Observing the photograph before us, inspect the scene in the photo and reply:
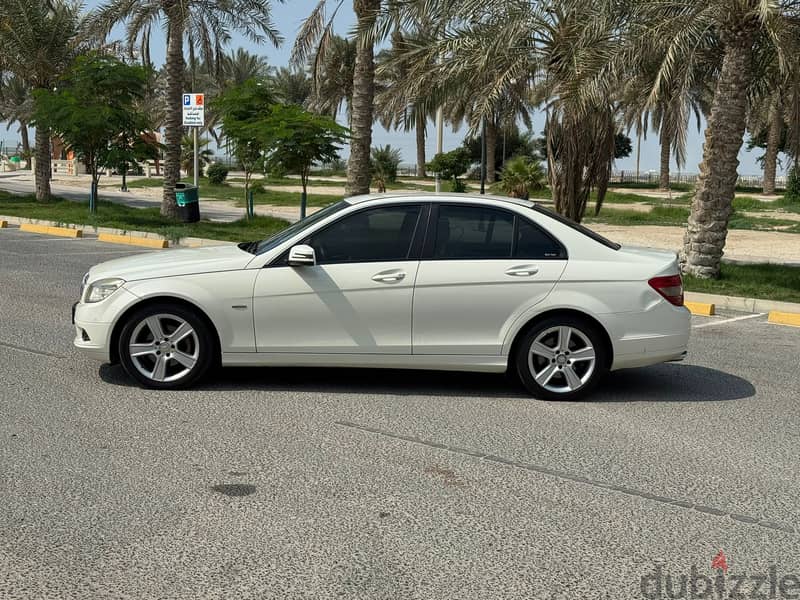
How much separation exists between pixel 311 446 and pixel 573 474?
162cm

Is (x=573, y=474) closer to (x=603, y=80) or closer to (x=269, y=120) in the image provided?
(x=603, y=80)

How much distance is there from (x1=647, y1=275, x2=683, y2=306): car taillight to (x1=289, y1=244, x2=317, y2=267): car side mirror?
2.59 metres

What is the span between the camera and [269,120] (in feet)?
72.7

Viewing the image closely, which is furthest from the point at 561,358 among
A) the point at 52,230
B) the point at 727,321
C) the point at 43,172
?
the point at 43,172

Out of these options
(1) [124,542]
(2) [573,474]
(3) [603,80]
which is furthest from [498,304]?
(3) [603,80]

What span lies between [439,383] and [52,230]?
648 inches

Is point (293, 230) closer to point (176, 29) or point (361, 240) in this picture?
point (361, 240)

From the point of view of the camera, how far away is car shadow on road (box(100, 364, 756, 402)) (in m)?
7.84

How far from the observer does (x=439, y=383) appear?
818 centimetres

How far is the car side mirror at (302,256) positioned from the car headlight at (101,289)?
1.32m

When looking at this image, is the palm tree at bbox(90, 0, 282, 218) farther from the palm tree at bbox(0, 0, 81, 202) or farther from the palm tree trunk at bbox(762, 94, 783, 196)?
the palm tree trunk at bbox(762, 94, 783, 196)

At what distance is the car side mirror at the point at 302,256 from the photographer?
7.37 m

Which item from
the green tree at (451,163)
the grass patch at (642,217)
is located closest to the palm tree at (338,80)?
the green tree at (451,163)

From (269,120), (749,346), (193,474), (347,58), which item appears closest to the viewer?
(193,474)
